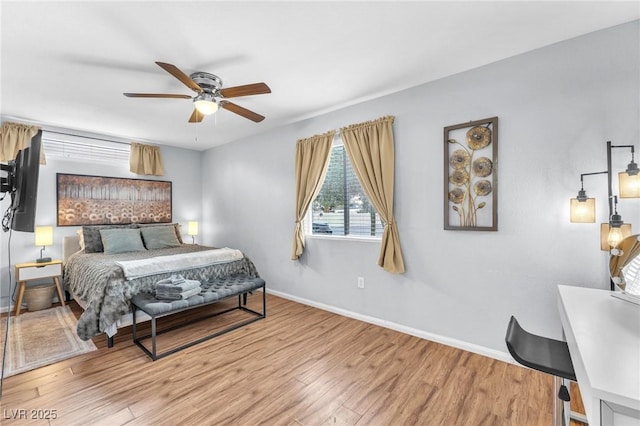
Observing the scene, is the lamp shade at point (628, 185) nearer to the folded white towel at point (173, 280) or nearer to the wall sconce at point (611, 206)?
the wall sconce at point (611, 206)

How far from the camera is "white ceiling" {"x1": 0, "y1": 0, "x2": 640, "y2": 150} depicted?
1.75 metres

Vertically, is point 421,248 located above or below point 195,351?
above

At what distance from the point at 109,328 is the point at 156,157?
325 centimetres

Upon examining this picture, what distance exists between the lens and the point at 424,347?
2.57 m

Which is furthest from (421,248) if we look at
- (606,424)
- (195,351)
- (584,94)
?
(195,351)

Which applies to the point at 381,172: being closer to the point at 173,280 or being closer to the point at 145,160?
the point at 173,280

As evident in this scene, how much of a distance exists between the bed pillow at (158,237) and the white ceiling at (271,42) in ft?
6.39

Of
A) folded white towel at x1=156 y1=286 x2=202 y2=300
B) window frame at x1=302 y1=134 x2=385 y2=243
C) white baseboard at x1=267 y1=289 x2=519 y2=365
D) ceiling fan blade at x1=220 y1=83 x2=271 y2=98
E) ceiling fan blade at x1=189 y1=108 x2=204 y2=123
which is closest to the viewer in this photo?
ceiling fan blade at x1=220 y1=83 x2=271 y2=98

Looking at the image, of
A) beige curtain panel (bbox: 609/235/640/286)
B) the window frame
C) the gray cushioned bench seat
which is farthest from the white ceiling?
the gray cushioned bench seat

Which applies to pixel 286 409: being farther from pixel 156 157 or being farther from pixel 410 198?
pixel 156 157

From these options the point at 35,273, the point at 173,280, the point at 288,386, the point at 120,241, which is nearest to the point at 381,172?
the point at 288,386

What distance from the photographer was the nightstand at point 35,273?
334 centimetres

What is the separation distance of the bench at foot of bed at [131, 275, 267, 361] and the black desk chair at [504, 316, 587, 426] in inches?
95.8

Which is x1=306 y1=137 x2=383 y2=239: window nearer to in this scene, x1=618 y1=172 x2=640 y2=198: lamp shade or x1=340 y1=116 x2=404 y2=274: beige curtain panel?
x1=340 y1=116 x2=404 y2=274: beige curtain panel
